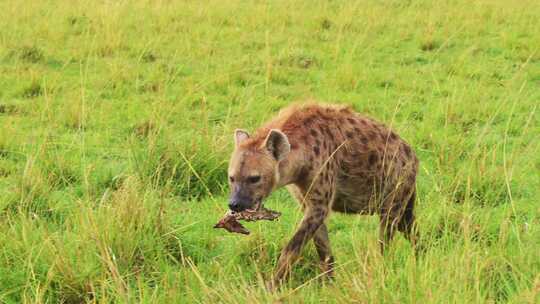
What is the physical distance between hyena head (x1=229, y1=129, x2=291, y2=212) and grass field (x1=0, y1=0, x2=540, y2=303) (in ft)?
0.77

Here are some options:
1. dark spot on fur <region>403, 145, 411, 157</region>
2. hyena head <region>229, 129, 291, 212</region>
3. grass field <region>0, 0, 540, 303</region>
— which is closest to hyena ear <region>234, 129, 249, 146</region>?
hyena head <region>229, 129, 291, 212</region>

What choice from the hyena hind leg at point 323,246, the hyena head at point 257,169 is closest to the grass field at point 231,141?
the hyena hind leg at point 323,246

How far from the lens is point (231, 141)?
427 cm

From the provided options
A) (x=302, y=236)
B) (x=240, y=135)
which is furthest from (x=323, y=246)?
(x=240, y=135)

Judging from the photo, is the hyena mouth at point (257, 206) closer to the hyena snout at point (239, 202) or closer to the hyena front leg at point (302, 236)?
the hyena snout at point (239, 202)

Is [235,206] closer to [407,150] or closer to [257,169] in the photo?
[257,169]

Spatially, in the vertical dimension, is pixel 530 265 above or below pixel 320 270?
above

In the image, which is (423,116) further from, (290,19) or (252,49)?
(290,19)

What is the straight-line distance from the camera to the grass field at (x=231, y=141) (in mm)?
2760

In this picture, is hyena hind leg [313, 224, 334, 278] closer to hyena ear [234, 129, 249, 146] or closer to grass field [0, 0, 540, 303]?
grass field [0, 0, 540, 303]

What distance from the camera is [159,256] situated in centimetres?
311

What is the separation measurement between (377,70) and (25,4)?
15.6 feet

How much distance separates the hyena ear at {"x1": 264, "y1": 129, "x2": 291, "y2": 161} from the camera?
2947 mm

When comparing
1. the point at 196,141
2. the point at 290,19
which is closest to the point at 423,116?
the point at 196,141
